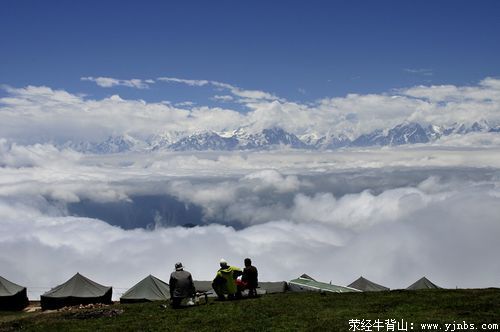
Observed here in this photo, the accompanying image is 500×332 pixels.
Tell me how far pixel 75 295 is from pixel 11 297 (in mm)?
8039

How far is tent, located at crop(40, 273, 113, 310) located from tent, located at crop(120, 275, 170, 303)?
4585 millimetres

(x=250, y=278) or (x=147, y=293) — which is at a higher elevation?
(x=250, y=278)

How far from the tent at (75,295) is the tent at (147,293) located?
4585 mm

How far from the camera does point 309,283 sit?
45.7 meters

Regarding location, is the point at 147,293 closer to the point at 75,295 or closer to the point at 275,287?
the point at 75,295

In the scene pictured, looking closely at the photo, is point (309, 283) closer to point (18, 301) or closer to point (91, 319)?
point (91, 319)

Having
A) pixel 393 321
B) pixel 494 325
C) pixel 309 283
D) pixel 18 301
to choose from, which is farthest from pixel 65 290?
pixel 494 325

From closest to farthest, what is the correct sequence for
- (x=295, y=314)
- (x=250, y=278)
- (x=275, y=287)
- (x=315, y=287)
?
1. (x=295, y=314)
2. (x=250, y=278)
3. (x=315, y=287)
4. (x=275, y=287)

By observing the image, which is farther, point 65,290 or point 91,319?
point 65,290

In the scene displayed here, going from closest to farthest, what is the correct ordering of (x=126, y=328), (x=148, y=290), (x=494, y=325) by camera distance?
(x=494, y=325)
(x=126, y=328)
(x=148, y=290)

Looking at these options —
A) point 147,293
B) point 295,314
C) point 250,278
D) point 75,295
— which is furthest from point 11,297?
point 295,314

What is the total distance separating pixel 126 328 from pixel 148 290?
3311 centimetres

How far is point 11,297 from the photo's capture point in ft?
197

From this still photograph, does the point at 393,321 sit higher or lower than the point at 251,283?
lower
